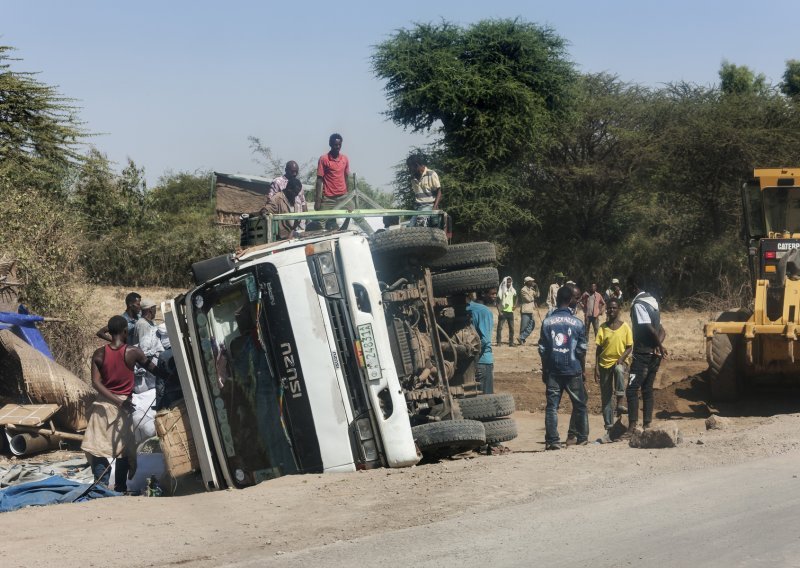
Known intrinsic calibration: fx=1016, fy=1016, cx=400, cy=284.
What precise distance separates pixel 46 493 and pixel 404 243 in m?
3.87

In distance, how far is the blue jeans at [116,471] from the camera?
32.0 ft

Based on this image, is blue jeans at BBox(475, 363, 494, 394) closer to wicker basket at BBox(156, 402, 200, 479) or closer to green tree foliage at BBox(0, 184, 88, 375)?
wicker basket at BBox(156, 402, 200, 479)

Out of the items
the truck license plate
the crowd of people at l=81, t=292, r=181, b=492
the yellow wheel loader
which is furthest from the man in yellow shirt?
the crowd of people at l=81, t=292, r=181, b=492

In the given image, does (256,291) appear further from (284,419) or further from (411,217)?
(411,217)

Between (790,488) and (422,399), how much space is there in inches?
122

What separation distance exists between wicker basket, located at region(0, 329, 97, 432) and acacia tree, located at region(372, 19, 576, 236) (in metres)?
23.7

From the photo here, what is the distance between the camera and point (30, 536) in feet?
22.8

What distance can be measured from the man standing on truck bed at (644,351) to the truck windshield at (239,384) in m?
4.21

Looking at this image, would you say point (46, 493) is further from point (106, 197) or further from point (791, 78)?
point (791, 78)

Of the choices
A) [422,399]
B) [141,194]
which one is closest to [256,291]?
[422,399]

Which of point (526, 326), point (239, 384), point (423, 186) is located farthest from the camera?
point (526, 326)

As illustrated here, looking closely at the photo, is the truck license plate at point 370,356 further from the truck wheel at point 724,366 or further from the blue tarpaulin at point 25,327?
the truck wheel at point 724,366

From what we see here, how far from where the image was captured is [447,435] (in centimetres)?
857

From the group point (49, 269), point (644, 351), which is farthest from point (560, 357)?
point (49, 269)
